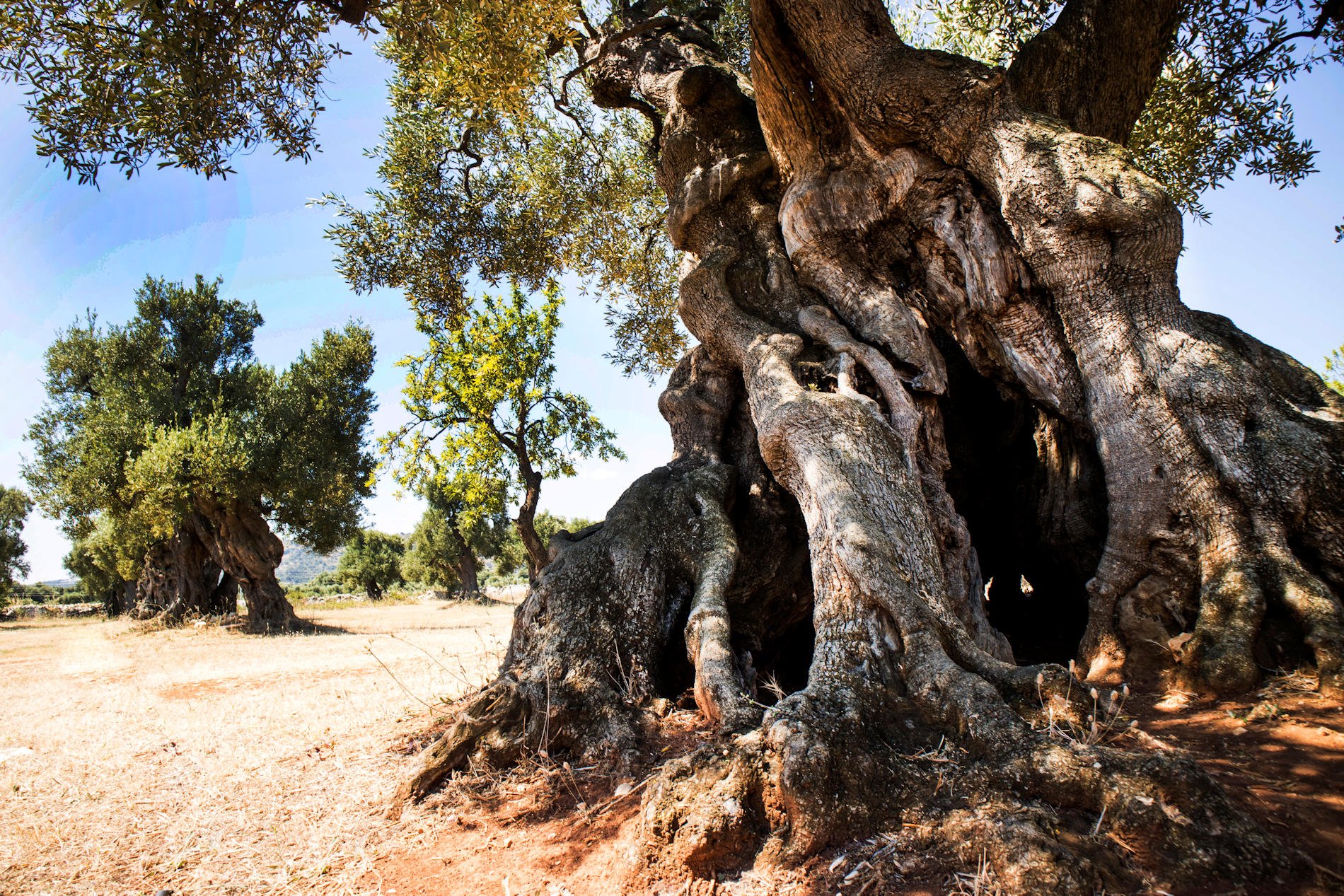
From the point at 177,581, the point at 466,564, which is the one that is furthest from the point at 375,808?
the point at 466,564

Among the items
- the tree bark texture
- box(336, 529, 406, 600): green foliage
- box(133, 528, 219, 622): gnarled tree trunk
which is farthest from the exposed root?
box(336, 529, 406, 600): green foliage

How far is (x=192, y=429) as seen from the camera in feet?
54.1

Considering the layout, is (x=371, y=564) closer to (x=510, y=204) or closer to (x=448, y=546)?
(x=448, y=546)

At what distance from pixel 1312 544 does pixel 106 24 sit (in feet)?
29.8

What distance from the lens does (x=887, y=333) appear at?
5582 millimetres

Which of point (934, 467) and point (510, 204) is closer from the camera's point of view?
point (934, 467)

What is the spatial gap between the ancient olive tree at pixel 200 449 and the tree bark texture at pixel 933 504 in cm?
1499

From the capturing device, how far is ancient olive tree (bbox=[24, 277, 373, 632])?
16391 mm

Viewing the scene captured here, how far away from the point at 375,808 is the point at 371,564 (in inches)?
1740

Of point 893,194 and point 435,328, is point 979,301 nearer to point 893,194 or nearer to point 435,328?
point 893,194

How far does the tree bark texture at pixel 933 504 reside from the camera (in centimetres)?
258

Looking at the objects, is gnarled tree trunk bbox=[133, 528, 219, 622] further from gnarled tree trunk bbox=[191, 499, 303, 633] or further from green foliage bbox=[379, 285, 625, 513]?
green foliage bbox=[379, 285, 625, 513]

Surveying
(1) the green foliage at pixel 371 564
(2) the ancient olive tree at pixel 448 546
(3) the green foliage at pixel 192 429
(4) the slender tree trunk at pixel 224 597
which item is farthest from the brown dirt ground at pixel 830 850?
(1) the green foliage at pixel 371 564

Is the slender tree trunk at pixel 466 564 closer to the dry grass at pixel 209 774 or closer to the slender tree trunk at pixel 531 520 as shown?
the slender tree trunk at pixel 531 520
